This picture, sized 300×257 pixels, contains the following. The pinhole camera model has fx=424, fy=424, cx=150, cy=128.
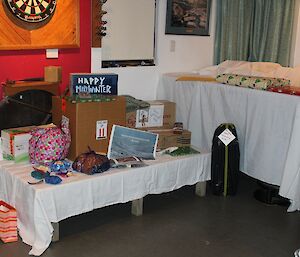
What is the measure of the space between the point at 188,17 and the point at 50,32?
62.8 inches

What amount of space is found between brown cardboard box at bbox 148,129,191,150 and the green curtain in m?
1.57

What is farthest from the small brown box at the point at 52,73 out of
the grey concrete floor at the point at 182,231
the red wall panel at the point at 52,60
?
the grey concrete floor at the point at 182,231

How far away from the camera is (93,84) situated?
3154mm

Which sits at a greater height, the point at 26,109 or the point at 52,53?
the point at 52,53

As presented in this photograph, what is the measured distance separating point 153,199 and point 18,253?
128cm

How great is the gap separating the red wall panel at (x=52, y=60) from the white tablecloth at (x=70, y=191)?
0.92 metres

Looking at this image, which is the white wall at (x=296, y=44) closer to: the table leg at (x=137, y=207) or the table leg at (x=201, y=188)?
the table leg at (x=201, y=188)

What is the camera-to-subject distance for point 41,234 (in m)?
2.60

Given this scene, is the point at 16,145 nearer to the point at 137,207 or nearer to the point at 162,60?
the point at 137,207

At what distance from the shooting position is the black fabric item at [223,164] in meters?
3.56

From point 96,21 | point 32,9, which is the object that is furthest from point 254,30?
point 32,9

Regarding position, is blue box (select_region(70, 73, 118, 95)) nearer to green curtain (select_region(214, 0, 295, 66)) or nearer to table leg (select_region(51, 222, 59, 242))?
table leg (select_region(51, 222, 59, 242))

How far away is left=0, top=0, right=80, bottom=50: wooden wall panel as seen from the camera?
3.41 meters

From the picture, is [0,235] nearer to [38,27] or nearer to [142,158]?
[142,158]
